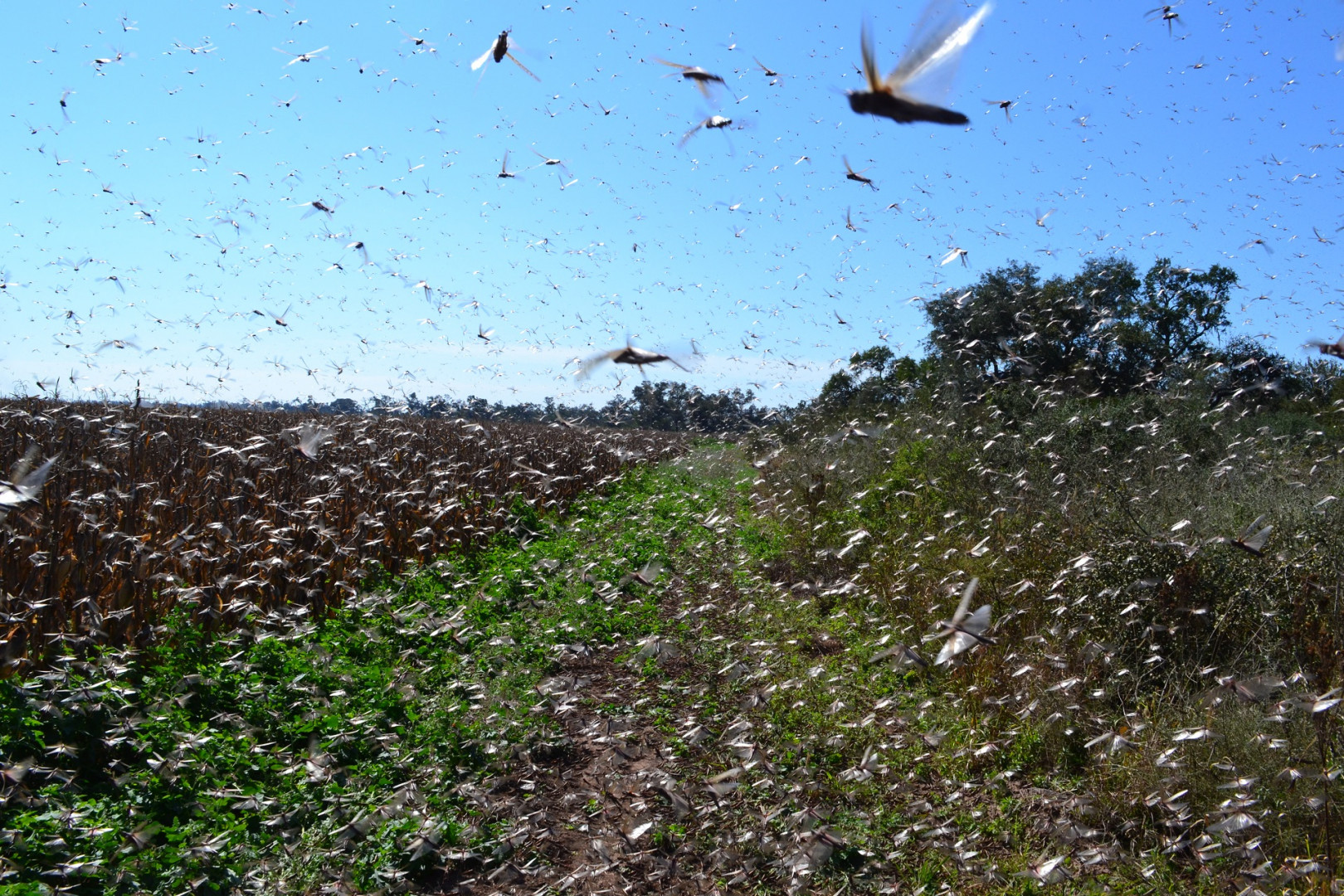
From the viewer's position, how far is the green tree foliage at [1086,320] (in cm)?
1744

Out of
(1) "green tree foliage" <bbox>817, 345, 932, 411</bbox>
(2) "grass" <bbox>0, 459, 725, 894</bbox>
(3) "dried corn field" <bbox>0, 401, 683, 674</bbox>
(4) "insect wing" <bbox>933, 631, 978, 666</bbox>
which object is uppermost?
(1) "green tree foliage" <bbox>817, 345, 932, 411</bbox>

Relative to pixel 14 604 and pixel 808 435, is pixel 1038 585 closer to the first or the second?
pixel 14 604

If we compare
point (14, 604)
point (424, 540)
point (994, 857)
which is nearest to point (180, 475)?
point (424, 540)

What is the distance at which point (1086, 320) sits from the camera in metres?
20.8

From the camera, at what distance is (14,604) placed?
5.23 meters

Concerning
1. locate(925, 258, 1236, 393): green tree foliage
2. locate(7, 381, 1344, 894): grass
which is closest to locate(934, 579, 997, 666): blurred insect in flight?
locate(7, 381, 1344, 894): grass

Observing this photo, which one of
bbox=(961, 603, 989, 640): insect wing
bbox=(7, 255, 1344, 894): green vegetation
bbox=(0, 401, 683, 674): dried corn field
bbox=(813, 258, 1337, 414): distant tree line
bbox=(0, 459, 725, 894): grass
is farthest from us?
bbox=(813, 258, 1337, 414): distant tree line

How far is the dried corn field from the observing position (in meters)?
5.61

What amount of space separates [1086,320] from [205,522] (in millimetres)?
21039

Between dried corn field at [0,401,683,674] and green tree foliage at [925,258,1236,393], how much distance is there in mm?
10689

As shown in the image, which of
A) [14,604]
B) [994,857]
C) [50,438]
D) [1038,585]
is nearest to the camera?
[994,857]

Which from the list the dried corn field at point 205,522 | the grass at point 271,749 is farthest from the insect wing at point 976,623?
the dried corn field at point 205,522

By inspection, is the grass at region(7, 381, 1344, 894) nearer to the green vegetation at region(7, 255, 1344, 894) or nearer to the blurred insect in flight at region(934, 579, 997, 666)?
the green vegetation at region(7, 255, 1344, 894)

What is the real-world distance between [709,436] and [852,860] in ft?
173
